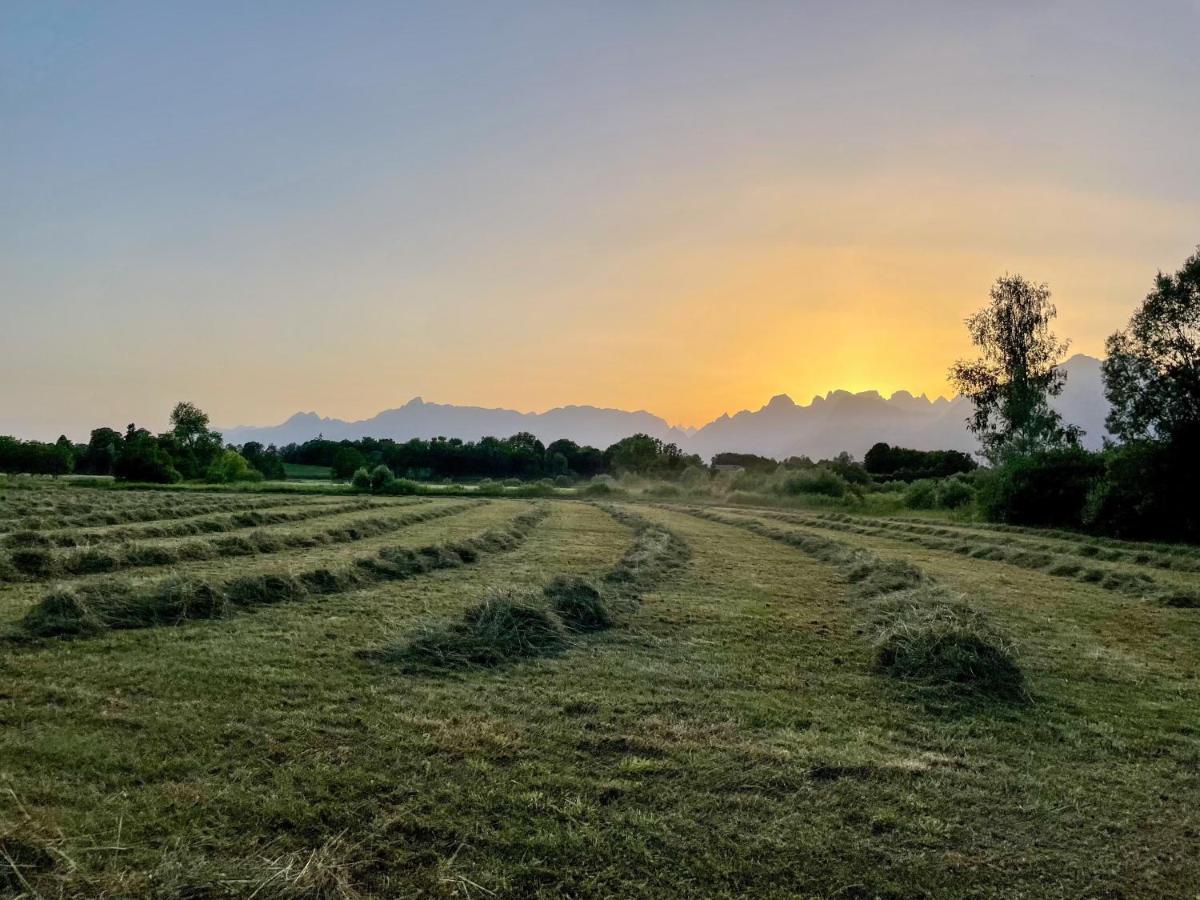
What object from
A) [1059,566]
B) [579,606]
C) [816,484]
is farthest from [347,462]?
[579,606]

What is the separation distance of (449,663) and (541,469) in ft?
345

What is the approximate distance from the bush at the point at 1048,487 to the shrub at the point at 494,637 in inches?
1062

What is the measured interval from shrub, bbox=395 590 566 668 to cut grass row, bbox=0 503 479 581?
7395 mm

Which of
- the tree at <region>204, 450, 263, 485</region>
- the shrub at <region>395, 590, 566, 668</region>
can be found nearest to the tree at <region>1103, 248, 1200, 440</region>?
the shrub at <region>395, 590, 566, 668</region>

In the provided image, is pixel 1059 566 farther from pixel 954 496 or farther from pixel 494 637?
pixel 954 496

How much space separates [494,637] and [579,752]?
2825 millimetres

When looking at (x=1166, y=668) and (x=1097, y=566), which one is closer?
(x=1166, y=668)

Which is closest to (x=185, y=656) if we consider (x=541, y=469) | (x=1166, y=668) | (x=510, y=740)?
(x=510, y=740)

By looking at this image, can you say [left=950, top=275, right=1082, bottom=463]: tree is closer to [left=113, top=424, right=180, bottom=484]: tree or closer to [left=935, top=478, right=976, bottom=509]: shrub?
[left=935, top=478, right=976, bottom=509]: shrub

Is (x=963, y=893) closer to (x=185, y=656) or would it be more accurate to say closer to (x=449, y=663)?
(x=449, y=663)

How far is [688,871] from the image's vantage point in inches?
139

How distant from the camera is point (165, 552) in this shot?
13195 mm

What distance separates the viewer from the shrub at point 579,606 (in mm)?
8727

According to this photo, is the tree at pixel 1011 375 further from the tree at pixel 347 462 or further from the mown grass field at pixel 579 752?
the tree at pixel 347 462
